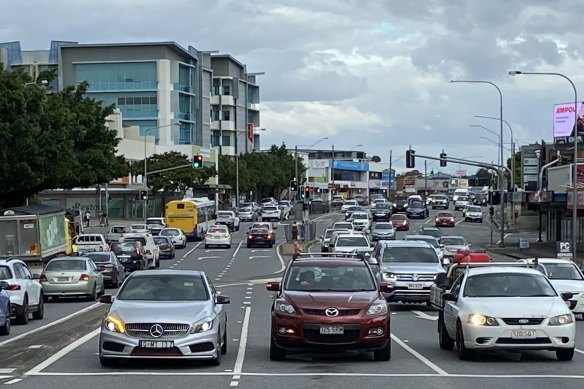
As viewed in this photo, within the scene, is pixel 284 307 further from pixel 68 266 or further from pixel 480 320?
pixel 68 266

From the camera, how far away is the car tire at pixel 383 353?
17.3m

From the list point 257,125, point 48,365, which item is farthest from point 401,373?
point 257,125

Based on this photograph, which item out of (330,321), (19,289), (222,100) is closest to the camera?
(330,321)

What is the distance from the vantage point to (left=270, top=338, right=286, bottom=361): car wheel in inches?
687

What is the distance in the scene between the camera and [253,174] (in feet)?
472

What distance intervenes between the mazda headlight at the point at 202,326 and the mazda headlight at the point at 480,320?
4048mm

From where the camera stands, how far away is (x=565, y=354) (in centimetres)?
1759

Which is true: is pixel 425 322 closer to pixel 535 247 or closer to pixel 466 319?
pixel 466 319

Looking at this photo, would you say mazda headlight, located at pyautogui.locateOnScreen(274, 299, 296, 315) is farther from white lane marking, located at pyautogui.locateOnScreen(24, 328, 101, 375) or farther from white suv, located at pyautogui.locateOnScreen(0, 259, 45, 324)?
white suv, located at pyautogui.locateOnScreen(0, 259, 45, 324)

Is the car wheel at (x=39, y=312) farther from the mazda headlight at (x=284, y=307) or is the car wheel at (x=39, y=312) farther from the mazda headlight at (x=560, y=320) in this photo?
the mazda headlight at (x=560, y=320)

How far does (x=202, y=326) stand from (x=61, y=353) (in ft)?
12.4

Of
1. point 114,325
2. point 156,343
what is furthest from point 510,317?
point 114,325

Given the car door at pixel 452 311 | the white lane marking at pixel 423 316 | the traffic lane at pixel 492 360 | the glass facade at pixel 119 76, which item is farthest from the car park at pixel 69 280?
the glass facade at pixel 119 76

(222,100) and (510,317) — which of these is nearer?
(510,317)
